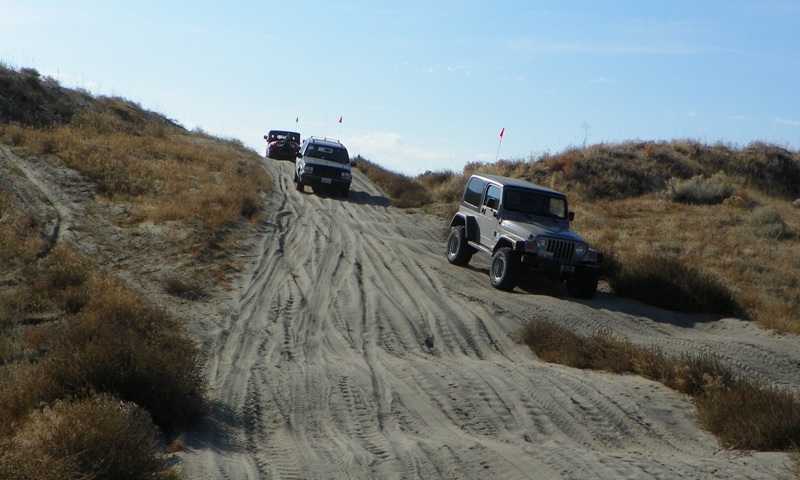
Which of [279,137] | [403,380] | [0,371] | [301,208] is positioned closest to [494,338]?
[403,380]

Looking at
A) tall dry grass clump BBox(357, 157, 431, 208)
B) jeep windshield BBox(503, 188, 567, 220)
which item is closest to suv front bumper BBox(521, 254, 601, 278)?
jeep windshield BBox(503, 188, 567, 220)

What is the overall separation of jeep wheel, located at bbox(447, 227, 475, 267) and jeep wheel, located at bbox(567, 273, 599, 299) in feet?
8.31

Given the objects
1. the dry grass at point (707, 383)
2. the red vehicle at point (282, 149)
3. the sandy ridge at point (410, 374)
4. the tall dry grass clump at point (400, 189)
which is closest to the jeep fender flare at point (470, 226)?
the sandy ridge at point (410, 374)

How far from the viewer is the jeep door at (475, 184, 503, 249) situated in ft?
50.5

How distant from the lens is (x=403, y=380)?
9062 mm

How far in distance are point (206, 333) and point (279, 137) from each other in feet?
103

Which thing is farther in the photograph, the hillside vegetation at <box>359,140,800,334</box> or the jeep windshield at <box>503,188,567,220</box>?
the jeep windshield at <box>503,188,567,220</box>

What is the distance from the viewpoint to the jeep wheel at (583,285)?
1440 cm

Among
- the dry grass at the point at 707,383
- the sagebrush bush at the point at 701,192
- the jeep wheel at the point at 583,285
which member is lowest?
the dry grass at the point at 707,383

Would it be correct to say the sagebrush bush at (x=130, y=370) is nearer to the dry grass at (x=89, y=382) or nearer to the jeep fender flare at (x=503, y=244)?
the dry grass at (x=89, y=382)

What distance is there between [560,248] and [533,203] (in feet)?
5.60

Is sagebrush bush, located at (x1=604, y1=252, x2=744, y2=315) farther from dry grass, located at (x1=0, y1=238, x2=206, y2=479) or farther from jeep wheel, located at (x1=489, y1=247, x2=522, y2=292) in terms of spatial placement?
dry grass, located at (x1=0, y1=238, x2=206, y2=479)

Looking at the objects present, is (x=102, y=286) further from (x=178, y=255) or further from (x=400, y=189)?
(x=400, y=189)

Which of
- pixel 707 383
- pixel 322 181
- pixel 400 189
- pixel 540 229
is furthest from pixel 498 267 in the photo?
pixel 400 189
